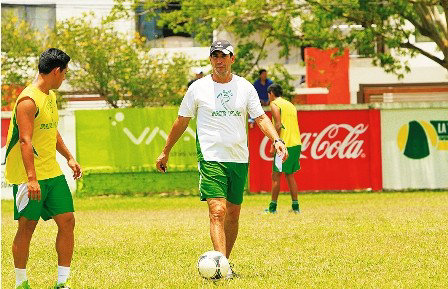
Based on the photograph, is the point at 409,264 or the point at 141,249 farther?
the point at 141,249

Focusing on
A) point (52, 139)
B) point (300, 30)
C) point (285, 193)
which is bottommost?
point (285, 193)

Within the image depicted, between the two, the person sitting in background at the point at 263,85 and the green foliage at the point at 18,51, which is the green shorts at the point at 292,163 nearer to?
the person sitting in background at the point at 263,85

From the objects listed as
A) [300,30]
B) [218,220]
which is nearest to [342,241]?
[218,220]

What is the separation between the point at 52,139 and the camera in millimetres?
9531

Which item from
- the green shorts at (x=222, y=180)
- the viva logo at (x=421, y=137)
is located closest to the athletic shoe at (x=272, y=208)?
the viva logo at (x=421, y=137)

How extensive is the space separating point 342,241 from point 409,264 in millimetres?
2488

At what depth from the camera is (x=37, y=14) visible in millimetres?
46656

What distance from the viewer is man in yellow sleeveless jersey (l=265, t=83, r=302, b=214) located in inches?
730

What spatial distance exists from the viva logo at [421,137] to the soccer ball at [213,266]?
16175mm

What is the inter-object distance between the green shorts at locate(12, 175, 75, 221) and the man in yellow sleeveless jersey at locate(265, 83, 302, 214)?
9095 mm

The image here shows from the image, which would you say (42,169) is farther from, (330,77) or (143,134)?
(330,77)

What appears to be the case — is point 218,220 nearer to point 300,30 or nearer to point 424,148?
point 424,148

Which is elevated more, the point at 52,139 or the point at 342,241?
the point at 52,139

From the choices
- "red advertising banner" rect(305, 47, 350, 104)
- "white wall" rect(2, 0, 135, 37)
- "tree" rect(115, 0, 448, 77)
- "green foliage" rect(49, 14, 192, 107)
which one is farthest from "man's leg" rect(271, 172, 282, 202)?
"white wall" rect(2, 0, 135, 37)
